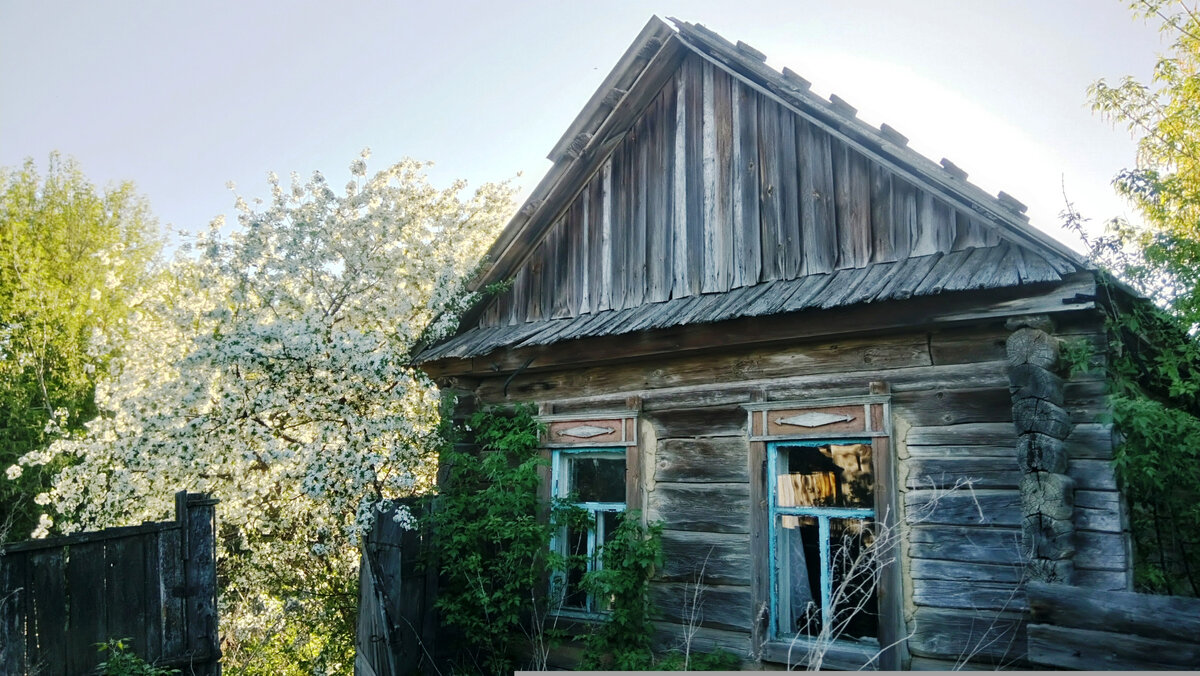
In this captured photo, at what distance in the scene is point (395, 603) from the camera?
24.5 feet

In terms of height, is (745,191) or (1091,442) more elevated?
(745,191)

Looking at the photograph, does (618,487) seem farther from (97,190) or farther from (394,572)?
(97,190)

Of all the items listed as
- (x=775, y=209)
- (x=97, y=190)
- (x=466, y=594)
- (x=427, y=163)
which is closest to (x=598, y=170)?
(x=775, y=209)

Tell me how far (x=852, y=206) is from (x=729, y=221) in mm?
1176

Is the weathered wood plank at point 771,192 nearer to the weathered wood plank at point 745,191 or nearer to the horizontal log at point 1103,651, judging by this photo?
the weathered wood plank at point 745,191

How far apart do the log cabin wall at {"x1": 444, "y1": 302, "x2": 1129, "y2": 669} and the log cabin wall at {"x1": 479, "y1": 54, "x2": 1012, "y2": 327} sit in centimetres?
77

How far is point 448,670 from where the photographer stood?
304 inches

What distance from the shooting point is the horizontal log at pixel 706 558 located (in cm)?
636

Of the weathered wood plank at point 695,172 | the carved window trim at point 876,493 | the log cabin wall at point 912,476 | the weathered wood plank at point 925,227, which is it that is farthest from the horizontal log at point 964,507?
the weathered wood plank at point 695,172

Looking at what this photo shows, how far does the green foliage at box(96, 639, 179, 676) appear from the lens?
6.27 metres

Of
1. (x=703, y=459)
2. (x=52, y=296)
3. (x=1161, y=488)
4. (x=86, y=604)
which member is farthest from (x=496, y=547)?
(x=52, y=296)

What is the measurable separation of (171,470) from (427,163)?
7.39 meters

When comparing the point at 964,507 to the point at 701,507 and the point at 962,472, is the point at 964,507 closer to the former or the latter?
the point at 962,472

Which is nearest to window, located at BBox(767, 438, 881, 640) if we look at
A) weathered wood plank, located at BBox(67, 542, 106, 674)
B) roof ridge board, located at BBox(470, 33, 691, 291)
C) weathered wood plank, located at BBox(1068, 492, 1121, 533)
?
weathered wood plank, located at BBox(1068, 492, 1121, 533)
